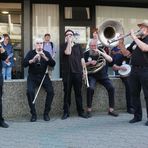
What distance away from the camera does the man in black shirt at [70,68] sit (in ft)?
31.3

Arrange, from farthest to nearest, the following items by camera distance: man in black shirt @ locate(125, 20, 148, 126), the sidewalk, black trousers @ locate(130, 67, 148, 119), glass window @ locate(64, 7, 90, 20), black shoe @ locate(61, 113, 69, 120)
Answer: glass window @ locate(64, 7, 90, 20) → black shoe @ locate(61, 113, 69, 120) → black trousers @ locate(130, 67, 148, 119) → man in black shirt @ locate(125, 20, 148, 126) → the sidewalk

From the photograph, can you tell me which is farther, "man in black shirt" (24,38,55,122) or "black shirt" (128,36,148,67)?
"man in black shirt" (24,38,55,122)

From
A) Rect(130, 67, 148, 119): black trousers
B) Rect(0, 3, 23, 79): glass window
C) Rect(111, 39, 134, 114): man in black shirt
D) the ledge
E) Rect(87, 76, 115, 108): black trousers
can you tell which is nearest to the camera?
Rect(130, 67, 148, 119): black trousers

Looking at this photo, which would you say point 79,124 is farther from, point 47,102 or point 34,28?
point 34,28

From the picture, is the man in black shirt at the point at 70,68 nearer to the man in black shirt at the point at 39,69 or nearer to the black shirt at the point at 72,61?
the black shirt at the point at 72,61

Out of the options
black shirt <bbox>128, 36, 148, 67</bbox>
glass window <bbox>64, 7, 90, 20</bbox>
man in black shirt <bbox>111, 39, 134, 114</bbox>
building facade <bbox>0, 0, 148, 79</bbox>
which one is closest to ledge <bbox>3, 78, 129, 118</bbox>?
man in black shirt <bbox>111, 39, 134, 114</bbox>

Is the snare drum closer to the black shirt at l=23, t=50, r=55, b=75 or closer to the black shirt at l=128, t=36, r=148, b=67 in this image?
the black shirt at l=128, t=36, r=148, b=67

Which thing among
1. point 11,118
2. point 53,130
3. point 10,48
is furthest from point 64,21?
point 53,130

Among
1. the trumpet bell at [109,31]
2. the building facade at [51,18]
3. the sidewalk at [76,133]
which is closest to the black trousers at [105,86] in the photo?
the sidewalk at [76,133]

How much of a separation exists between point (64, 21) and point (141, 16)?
2.58 meters

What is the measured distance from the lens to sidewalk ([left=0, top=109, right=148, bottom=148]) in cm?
719

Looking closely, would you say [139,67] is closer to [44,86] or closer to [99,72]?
[99,72]

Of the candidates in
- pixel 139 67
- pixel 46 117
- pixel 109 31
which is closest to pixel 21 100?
pixel 46 117

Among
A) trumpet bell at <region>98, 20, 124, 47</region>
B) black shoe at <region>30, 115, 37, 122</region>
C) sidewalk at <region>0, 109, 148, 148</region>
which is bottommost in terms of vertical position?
sidewalk at <region>0, 109, 148, 148</region>
